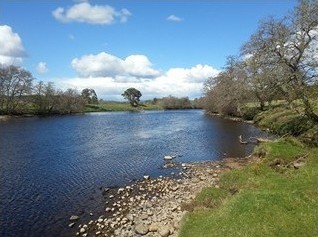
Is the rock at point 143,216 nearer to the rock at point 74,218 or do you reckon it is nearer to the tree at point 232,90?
the rock at point 74,218

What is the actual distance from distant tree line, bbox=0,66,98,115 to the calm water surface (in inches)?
2537

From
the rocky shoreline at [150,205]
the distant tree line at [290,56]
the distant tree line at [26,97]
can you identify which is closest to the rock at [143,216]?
the rocky shoreline at [150,205]

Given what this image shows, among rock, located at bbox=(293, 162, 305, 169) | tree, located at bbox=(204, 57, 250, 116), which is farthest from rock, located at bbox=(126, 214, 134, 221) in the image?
tree, located at bbox=(204, 57, 250, 116)

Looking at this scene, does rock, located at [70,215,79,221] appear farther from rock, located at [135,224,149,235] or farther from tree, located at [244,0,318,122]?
tree, located at [244,0,318,122]

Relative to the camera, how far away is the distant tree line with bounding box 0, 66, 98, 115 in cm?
12431

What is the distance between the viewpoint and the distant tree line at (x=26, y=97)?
124m

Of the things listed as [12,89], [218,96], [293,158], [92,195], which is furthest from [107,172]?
[12,89]

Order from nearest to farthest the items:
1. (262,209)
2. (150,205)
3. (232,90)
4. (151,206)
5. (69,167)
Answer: (262,209) → (151,206) → (150,205) → (69,167) → (232,90)

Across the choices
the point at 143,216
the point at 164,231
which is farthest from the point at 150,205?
the point at 164,231

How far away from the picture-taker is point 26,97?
131375 mm

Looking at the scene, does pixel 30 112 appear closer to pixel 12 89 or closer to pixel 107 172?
pixel 12 89

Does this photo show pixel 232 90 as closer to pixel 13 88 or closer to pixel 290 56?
pixel 290 56

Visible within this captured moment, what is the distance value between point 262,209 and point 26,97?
128m

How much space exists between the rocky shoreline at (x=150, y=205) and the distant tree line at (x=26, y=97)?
106 m
